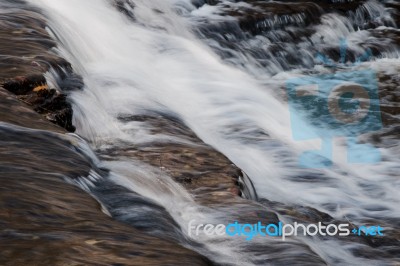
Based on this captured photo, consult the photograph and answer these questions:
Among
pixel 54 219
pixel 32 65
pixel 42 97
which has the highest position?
pixel 32 65

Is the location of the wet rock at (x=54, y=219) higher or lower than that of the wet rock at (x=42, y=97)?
lower

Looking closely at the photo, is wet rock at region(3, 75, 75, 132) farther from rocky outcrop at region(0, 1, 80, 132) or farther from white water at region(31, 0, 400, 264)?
white water at region(31, 0, 400, 264)

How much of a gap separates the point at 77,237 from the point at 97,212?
54cm

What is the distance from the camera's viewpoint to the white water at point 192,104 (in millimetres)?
6227

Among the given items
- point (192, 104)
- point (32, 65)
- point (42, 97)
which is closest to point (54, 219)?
point (42, 97)

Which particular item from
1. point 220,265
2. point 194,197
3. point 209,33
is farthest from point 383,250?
point 209,33

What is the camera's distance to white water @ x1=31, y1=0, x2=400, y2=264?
6.23 metres

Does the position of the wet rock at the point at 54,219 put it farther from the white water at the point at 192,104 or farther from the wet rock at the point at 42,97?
the wet rock at the point at 42,97

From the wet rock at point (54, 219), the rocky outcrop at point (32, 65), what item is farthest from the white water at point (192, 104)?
the wet rock at point (54, 219)

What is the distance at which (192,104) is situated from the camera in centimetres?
828

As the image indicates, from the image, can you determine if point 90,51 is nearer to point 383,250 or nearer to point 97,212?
point 383,250

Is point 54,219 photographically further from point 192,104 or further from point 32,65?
point 192,104

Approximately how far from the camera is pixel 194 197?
5.12 metres

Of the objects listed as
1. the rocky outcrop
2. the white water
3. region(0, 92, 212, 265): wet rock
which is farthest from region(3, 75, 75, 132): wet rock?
region(0, 92, 212, 265): wet rock
